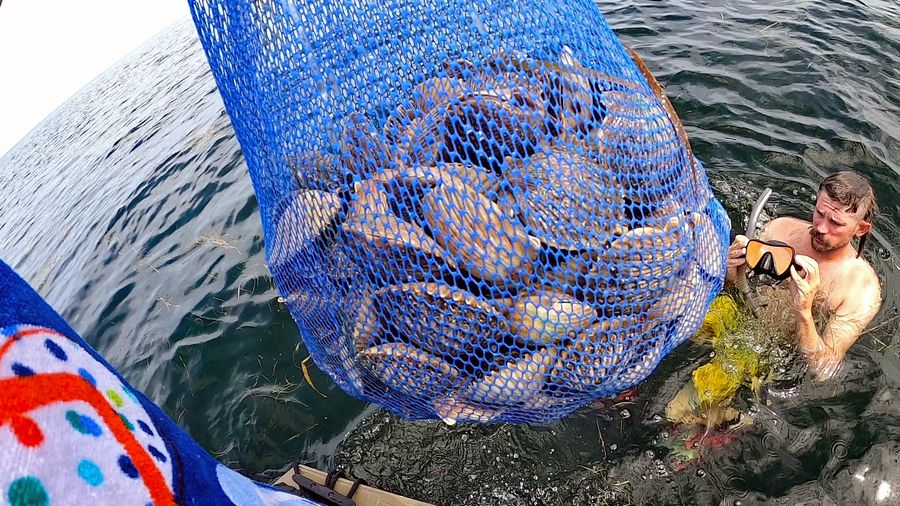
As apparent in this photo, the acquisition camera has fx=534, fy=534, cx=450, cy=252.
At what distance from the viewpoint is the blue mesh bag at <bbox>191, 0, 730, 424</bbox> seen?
6.04 ft

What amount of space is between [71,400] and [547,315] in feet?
4.49

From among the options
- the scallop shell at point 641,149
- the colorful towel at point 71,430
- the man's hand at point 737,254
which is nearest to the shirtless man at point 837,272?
the man's hand at point 737,254

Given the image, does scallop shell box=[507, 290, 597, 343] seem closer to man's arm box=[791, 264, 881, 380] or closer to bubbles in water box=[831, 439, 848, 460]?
man's arm box=[791, 264, 881, 380]

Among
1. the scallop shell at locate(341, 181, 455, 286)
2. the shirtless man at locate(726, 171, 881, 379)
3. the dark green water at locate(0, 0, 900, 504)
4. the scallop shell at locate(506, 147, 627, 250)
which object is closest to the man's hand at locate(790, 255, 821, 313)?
the shirtless man at locate(726, 171, 881, 379)

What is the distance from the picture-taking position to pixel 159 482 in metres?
1.06

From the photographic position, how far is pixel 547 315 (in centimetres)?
187

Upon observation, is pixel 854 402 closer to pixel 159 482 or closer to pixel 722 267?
pixel 722 267

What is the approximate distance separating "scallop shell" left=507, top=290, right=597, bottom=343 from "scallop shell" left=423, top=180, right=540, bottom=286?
4.8 inches

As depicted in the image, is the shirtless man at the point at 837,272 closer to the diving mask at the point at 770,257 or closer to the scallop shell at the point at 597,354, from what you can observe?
the diving mask at the point at 770,257

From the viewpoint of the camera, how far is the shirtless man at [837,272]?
3869mm

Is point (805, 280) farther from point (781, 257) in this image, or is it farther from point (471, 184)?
point (471, 184)

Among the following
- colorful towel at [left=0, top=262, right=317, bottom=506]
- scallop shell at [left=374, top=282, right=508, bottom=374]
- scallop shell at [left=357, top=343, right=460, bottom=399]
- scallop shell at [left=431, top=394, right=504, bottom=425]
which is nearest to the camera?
colorful towel at [left=0, top=262, right=317, bottom=506]

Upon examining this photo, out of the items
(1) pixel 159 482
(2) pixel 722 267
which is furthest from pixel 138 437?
(2) pixel 722 267

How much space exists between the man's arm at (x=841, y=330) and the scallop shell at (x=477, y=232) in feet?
10.1
